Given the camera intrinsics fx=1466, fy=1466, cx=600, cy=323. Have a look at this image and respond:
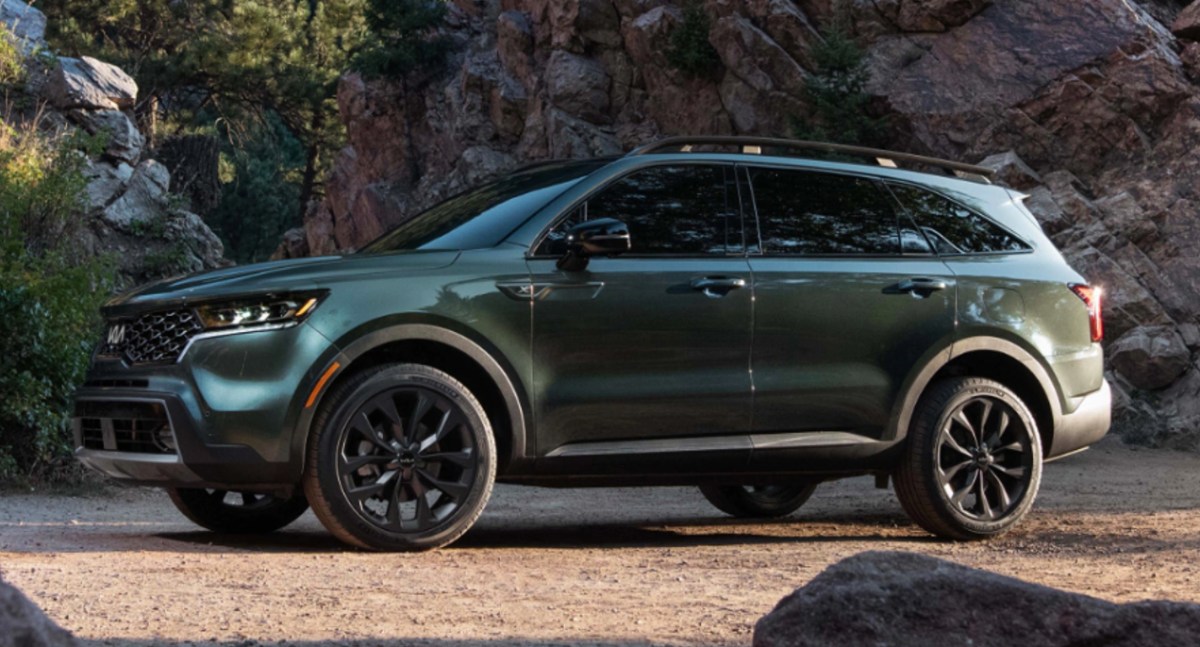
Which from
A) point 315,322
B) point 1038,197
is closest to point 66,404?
point 315,322

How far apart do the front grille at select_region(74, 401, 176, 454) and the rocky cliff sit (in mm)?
12787

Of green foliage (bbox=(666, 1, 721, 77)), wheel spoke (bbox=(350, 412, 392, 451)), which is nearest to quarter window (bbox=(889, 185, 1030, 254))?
wheel spoke (bbox=(350, 412, 392, 451))

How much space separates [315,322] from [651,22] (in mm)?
19604

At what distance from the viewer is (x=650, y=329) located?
6.57 m

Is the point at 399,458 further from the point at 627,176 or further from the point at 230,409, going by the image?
the point at 627,176

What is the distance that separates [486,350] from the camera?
628 cm

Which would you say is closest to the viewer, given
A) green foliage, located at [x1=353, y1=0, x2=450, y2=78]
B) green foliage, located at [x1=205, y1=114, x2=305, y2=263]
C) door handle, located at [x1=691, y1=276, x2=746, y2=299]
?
door handle, located at [x1=691, y1=276, x2=746, y2=299]

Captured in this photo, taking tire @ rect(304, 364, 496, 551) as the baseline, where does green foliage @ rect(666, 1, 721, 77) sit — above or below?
above

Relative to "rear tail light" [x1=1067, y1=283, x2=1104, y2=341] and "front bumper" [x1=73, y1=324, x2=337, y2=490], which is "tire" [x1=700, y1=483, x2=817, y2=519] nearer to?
"rear tail light" [x1=1067, y1=283, x2=1104, y2=341]

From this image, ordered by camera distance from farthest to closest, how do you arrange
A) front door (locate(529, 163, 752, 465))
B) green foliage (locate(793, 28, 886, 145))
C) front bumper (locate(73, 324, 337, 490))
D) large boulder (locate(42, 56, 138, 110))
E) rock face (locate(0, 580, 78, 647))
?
green foliage (locate(793, 28, 886, 145)), large boulder (locate(42, 56, 138, 110)), front door (locate(529, 163, 752, 465)), front bumper (locate(73, 324, 337, 490)), rock face (locate(0, 580, 78, 647))

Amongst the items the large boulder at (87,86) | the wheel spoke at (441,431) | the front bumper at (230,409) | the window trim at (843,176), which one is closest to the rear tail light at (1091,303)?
the window trim at (843,176)

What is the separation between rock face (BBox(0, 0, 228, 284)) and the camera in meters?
18.0

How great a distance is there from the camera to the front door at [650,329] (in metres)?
6.43

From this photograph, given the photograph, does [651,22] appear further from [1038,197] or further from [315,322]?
[315,322]
